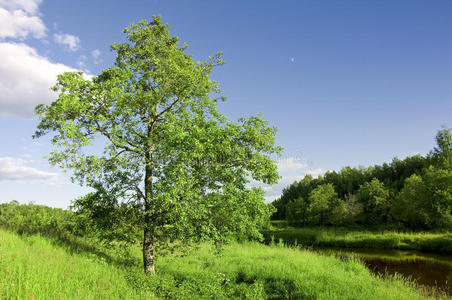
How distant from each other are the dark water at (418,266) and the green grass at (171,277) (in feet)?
19.4

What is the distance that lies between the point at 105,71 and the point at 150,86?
2804 mm

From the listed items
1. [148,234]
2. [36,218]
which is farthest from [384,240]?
[36,218]

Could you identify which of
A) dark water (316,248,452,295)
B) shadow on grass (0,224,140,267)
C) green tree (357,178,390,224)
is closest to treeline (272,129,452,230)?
green tree (357,178,390,224)

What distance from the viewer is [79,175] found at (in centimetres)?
1448

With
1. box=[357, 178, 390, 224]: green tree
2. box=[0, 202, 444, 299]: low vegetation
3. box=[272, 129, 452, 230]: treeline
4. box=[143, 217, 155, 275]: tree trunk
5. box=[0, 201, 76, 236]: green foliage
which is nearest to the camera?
box=[0, 202, 444, 299]: low vegetation

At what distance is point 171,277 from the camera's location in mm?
14883

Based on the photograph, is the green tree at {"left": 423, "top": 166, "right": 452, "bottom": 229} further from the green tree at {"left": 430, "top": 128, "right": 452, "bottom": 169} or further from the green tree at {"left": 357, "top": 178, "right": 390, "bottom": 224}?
the green tree at {"left": 430, "top": 128, "right": 452, "bottom": 169}

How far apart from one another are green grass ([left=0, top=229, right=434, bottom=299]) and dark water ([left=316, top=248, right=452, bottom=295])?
5899mm

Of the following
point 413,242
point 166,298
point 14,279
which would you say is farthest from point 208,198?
point 413,242

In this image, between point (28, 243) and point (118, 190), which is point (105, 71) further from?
point (28, 243)

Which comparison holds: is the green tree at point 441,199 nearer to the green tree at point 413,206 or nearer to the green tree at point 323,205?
the green tree at point 413,206

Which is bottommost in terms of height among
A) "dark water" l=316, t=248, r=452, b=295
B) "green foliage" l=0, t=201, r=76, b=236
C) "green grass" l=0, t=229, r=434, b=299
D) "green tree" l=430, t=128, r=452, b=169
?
"dark water" l=316, t=248, r=452, b=295

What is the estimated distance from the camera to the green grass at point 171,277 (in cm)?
934

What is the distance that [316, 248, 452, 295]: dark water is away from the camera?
21734mm
